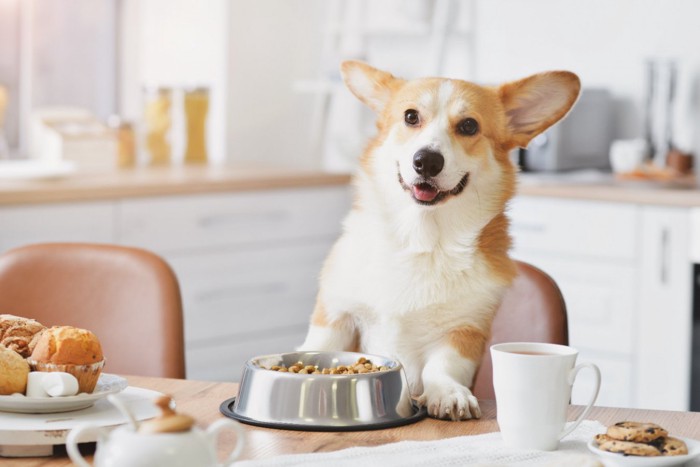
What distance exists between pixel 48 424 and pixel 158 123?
2684 mm

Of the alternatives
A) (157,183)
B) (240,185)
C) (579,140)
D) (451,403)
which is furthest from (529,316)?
(579,140)

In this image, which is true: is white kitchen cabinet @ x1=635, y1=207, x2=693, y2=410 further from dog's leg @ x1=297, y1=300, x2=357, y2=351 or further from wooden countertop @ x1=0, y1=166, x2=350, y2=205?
dog's leg @ x1=297, y1=300, x2=357, y2=351

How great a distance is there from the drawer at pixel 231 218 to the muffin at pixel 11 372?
1.76 m

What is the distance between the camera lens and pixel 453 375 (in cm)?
122

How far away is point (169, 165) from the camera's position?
3.54m

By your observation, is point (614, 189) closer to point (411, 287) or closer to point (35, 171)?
point (35, 171)

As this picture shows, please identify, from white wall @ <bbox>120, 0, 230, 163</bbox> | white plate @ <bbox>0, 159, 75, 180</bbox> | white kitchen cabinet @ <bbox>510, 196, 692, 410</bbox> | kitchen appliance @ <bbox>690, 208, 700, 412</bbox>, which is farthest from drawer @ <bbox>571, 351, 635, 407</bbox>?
white wall @ <bbox>120, 0, 230, 163</bbox>

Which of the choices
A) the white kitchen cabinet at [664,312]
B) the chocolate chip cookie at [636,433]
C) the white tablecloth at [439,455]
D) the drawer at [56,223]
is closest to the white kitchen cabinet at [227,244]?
the drawer at [56,223]

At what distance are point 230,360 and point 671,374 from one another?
1.23 metres

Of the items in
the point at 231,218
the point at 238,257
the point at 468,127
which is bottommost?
the point at 238,257

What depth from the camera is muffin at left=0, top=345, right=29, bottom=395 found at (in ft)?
3.33

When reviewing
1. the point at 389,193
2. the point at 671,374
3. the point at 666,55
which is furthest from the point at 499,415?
the point at 666,55

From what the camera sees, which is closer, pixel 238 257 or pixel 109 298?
pixel 109 298

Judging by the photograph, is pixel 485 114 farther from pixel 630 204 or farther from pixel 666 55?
pixel 666 55
